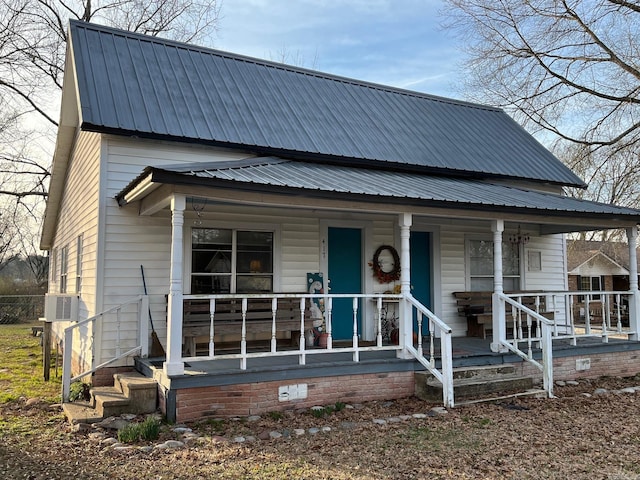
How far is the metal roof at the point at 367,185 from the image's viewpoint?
6711mm

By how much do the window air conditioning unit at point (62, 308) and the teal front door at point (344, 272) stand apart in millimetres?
4739

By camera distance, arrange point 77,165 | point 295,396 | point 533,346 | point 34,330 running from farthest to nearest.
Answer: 1. point 34,330
2. point 77,165
3. point 533,346
4. point 295,396

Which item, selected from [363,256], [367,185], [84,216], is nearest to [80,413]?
[84,216]

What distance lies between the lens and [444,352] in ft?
23.4

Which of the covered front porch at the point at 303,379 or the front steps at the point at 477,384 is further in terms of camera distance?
the front steps at the point at 477,384

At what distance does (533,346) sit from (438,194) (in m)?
3.66

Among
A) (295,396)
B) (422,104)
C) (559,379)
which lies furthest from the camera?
(422,104)

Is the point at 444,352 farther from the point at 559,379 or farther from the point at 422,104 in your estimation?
the point at 422,104

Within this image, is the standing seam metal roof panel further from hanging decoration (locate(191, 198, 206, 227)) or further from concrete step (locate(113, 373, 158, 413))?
concrete step (locate(113, 373, 158, 413))

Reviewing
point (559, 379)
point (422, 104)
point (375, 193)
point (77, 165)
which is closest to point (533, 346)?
point (559, 379)

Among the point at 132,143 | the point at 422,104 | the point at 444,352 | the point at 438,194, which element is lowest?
the point at 444,352

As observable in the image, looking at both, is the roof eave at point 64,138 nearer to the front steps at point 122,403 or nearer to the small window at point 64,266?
the small window at point 64,266

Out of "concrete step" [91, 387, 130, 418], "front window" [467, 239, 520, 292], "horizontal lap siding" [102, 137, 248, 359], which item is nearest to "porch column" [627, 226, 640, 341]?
"front window" [467, 239, 520, 292]

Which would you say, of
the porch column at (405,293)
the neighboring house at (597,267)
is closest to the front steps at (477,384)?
the porch column at (405,293)
